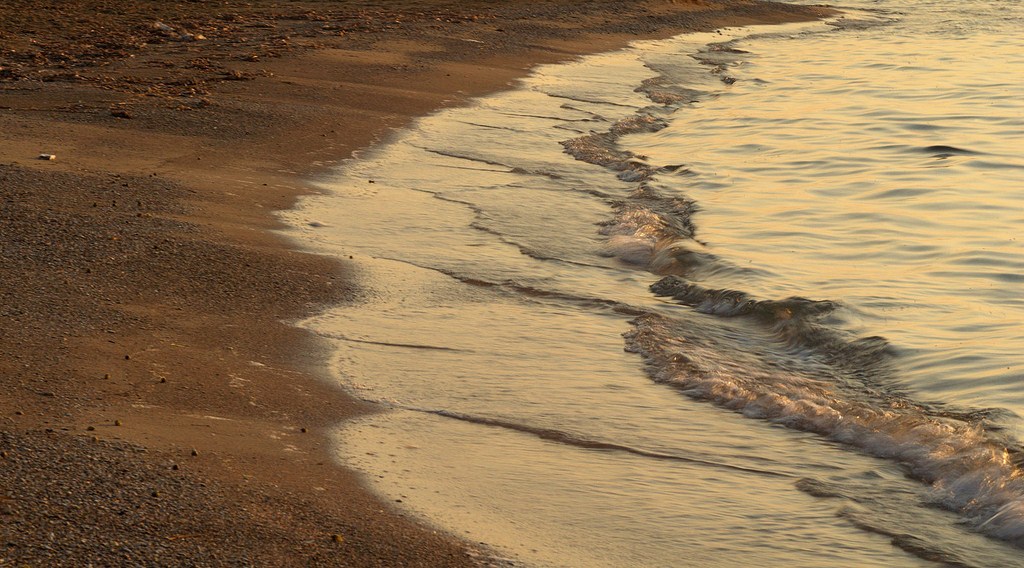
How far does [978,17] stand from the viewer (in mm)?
20469

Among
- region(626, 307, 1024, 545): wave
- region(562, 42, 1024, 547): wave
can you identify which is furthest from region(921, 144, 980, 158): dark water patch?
region(626, 307, 1024, 545): wave

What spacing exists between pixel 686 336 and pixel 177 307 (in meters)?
2.17

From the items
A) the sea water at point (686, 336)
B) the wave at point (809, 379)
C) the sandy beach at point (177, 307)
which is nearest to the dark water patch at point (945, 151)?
the sea water at point (686, 336)

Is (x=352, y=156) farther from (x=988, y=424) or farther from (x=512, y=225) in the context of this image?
(x=988, y=424)

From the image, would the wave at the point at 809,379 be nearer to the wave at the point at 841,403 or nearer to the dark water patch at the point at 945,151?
the wave at the point at 841,403

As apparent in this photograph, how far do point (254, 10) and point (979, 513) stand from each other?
13.7 meters

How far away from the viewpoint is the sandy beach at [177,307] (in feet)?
11.0

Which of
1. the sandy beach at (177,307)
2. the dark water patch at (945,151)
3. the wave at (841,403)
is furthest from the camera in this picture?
the dark water patch at (945,151)

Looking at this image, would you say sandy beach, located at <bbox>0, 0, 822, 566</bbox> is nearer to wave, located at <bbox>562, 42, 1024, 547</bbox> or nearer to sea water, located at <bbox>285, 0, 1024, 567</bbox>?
sea water, located at <bbox>285, 0, 1024, 567</bbox>

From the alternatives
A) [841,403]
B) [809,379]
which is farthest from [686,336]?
[841,403]

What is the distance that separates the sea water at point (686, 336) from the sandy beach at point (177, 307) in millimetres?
227

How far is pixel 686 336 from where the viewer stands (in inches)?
219

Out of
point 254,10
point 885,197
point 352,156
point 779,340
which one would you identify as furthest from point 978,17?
point 779,340

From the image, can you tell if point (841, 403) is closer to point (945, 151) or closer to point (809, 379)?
point (809, 379)
